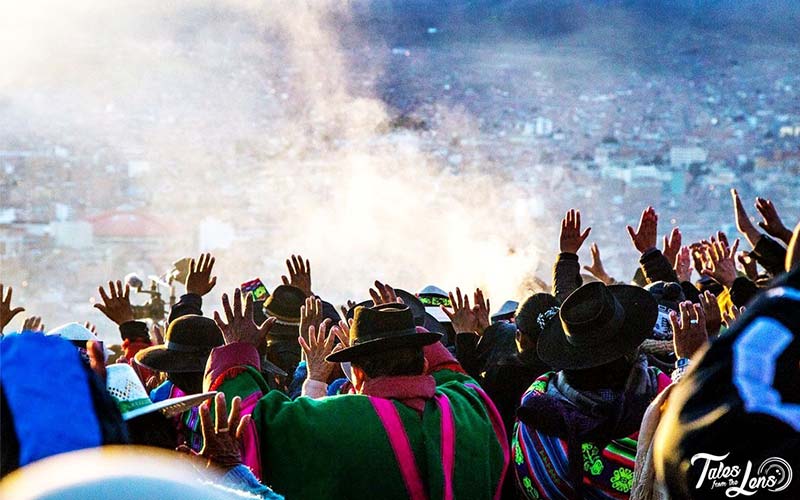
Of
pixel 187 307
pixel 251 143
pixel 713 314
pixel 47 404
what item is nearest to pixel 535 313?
pixel 713 314

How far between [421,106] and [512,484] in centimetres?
1264

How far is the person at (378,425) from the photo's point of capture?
3.09 meters

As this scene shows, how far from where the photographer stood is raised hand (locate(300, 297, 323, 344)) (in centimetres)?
409

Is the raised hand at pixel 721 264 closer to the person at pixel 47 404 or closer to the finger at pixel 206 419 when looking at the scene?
the finger at pixel 206 419

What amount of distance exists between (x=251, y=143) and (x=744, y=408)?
14.6 metres

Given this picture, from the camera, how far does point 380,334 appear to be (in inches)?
130

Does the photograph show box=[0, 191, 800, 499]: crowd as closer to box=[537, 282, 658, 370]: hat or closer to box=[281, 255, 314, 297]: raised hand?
box=[537, 282, 658, 370]: hat

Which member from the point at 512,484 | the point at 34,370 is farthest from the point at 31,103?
the point at 34,370

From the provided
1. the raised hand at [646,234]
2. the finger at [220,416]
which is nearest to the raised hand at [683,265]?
the raised hand at [646,234]

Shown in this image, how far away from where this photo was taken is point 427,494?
3170 millimetres

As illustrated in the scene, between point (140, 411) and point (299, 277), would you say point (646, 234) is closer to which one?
point (299, 277)

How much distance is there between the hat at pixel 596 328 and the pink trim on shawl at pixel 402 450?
485 mm

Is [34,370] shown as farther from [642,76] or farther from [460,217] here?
[642,76]

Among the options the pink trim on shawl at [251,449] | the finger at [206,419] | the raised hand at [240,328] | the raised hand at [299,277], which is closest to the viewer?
the finger at [206,419]
